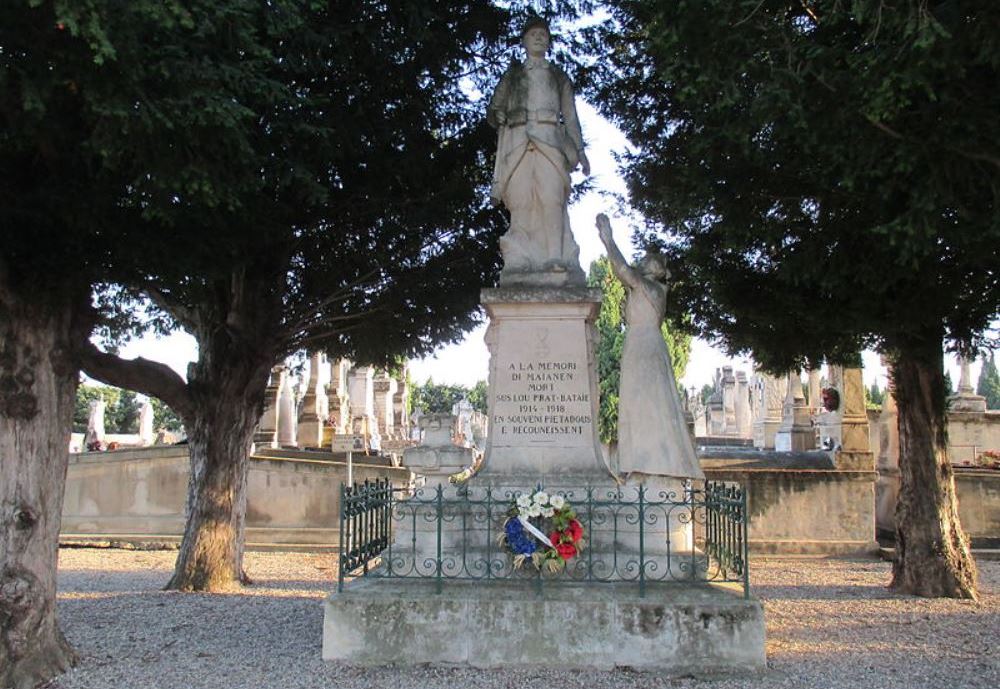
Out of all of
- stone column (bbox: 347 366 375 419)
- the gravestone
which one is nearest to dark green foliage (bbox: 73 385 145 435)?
stone column (bbox: 347 366 375 419)

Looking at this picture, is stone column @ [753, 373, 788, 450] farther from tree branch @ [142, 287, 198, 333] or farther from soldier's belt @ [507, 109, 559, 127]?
soldier's belt @ [507, 109, 559, 127]

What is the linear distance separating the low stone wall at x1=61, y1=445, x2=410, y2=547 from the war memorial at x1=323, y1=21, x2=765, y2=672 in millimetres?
10086

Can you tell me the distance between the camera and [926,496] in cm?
1150

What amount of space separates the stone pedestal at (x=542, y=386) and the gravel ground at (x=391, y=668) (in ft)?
7.60

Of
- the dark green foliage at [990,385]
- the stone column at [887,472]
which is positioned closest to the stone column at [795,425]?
the stone column at [887,472]

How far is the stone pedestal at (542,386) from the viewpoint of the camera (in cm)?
852

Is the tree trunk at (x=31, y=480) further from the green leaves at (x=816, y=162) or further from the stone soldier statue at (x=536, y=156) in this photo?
the green leaves at (x=816, y=162)

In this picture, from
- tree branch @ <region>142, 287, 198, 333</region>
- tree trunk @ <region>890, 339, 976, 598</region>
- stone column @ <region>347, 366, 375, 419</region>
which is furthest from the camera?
stone column @ <region>347, 366, 375, 419</region>

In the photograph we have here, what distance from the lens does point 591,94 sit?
13.0m

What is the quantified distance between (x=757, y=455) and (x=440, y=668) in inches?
644

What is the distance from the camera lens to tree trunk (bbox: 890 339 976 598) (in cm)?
1130

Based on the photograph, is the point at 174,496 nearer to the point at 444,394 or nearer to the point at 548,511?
the point at 548,511

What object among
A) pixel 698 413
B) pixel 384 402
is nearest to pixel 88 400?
pixel 384 402

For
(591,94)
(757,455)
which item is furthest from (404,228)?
(757,455)
